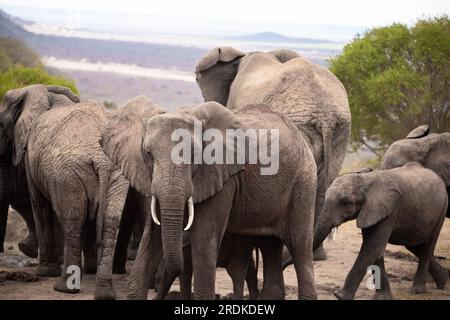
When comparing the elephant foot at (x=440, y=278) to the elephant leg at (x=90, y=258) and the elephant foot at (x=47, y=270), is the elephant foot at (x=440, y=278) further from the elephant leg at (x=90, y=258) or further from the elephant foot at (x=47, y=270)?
the elephant foot at (x=47, y=270)

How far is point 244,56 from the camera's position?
12.4 meters

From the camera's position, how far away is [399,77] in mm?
16641

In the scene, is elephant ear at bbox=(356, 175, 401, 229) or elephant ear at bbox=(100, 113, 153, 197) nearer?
elephant ear at bbox=(100, 113, 153, 197)

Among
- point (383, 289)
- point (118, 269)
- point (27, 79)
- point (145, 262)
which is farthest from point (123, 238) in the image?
point (27, 79)

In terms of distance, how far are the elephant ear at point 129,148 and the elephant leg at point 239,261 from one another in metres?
1.03

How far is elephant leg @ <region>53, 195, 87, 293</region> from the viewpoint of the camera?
857 centimetres

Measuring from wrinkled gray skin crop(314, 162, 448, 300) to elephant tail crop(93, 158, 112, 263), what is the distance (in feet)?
5.17

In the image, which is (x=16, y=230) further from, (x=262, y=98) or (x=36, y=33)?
(x=36, y=33)

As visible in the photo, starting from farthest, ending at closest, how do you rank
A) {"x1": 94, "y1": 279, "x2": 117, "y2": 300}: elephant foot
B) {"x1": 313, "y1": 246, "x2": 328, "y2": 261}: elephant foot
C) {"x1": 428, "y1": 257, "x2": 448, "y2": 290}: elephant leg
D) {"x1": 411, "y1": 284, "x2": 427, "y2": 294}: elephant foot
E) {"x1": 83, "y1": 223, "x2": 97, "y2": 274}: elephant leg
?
{"x1": 313, "y1": 246, "x2": 328, "y2": 261}: elephant foot < {"x1": 428, "y1": 257, "x2": 448, "y2": 290}: elephant leg < {"x1": 83, "y1": 223, "x2": 97, "y2": 274}: elephant leg < {"x1": 411, "y1": 284, "x2": 427, "y2": 294}: elephant foot < {"x1": 94, "y1": 279, "x2": 117, "y2": 300}: elephant foot

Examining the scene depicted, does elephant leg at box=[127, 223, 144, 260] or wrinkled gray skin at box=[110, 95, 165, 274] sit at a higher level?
wrinkled gray skin at box=[110, 95, 165, 274]

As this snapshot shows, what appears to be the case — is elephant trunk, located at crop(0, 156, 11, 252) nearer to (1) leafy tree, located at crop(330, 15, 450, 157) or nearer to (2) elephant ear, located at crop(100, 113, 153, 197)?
(2) elephant ear, located at crop(100, 113, 153, 197)

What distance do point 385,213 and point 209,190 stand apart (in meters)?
2.20

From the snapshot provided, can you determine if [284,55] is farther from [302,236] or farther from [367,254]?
[302,236]

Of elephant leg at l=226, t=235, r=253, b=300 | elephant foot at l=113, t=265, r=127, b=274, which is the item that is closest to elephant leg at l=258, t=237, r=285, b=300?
elephant leg at l=226, t=235, r=253, b=300
